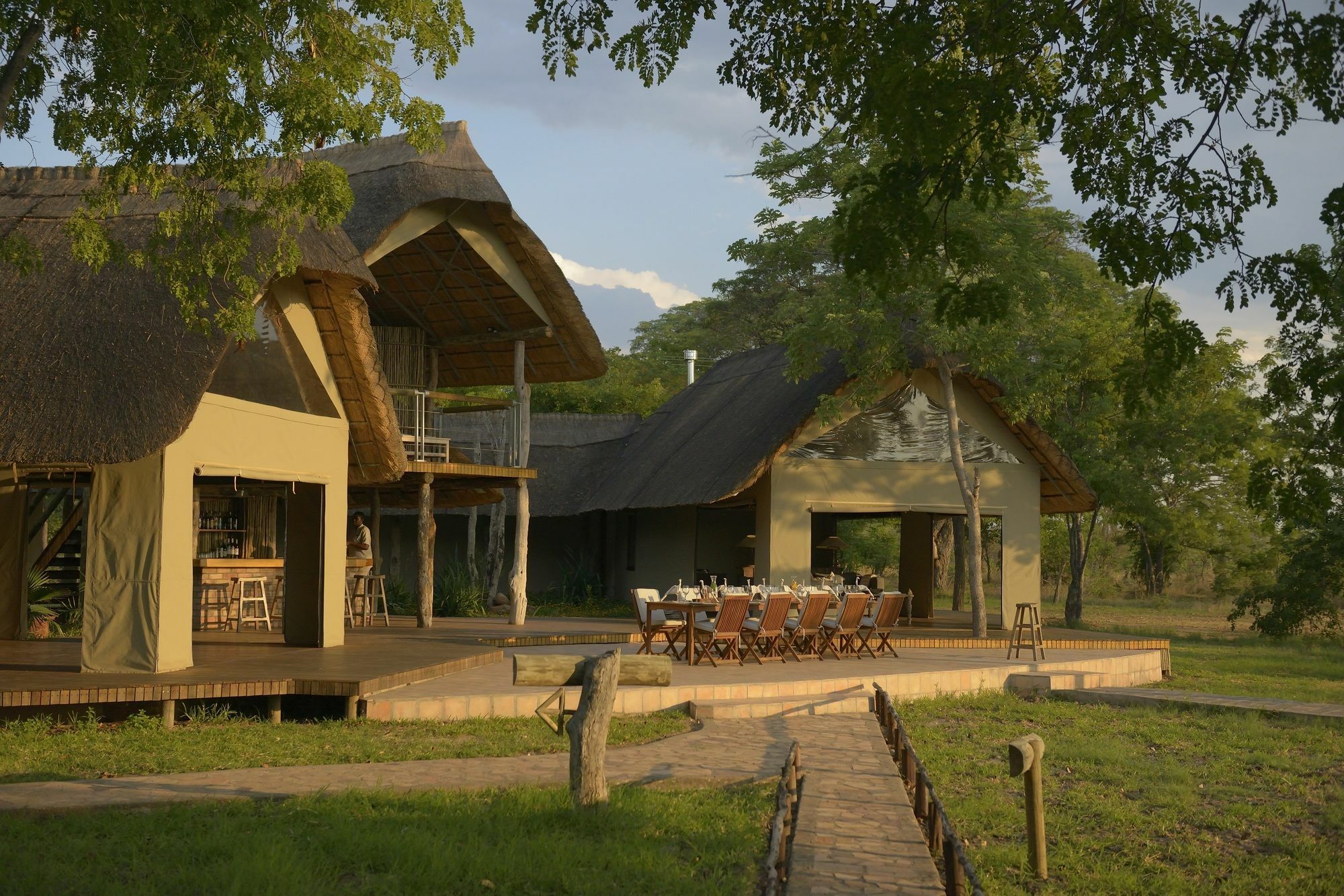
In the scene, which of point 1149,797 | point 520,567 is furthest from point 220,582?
point 1149,797

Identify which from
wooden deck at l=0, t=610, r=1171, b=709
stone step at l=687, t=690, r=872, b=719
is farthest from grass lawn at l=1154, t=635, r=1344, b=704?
stone step at l=687, t=690, r=872, b=719

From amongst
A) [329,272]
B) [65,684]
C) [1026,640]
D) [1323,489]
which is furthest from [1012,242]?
[65,684]

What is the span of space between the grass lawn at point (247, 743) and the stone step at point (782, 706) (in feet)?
1.45

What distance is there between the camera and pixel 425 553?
1630cm

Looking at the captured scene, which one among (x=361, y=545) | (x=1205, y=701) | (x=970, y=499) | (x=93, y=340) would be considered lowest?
(x=1205, y=701)

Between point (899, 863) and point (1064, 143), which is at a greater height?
point (1064, 143)

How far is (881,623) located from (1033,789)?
28.2 ft

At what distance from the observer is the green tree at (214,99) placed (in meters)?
7.07

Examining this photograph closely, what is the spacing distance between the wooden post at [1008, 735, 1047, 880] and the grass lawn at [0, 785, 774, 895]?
50.8 inches

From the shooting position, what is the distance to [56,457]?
9180 millimetres

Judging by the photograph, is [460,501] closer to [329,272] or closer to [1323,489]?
[329,272]

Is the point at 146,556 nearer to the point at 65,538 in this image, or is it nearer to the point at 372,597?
the point at 65,538

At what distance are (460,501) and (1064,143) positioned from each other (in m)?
14.8

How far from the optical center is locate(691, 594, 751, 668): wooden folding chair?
41.7 feet
